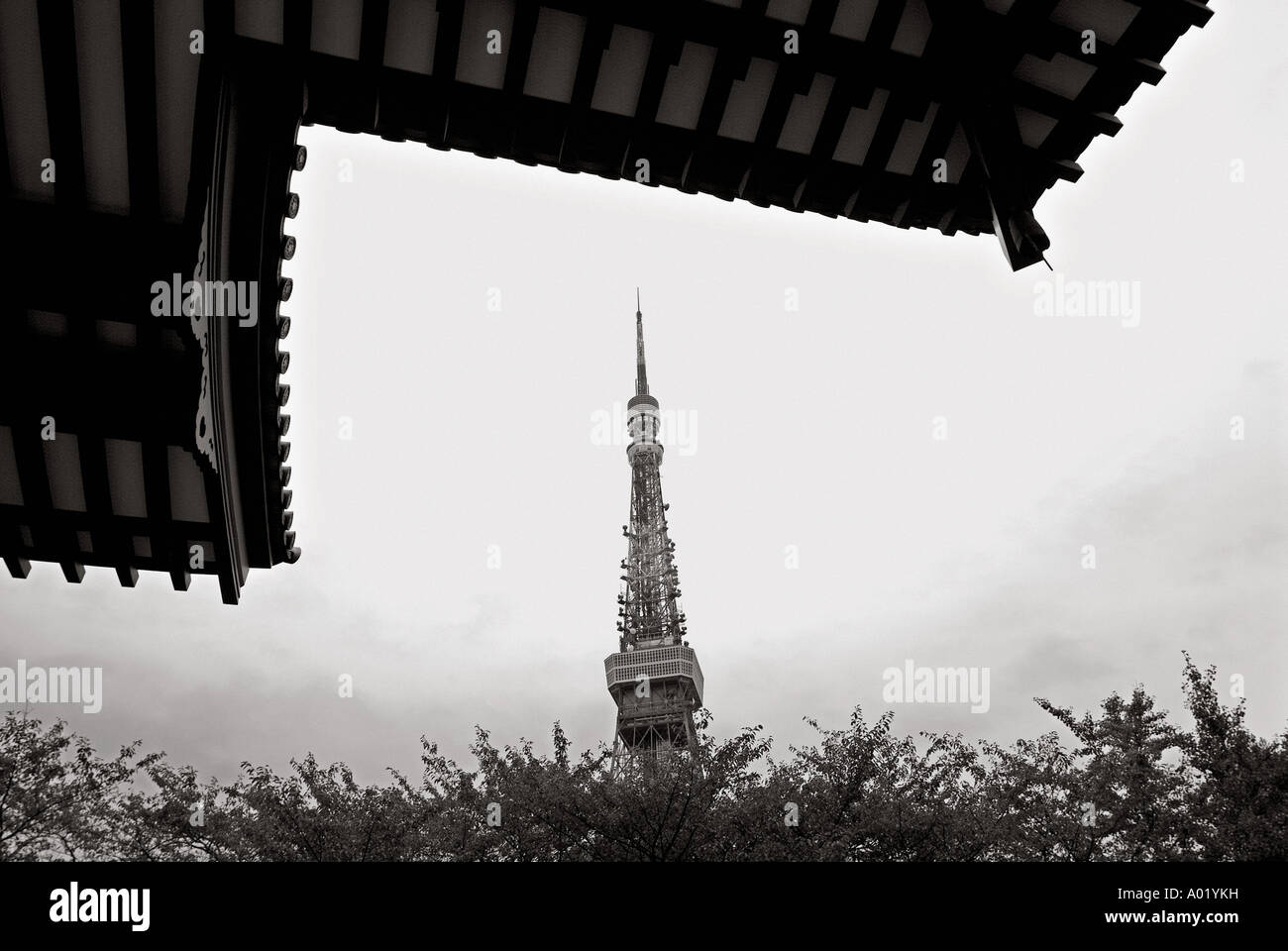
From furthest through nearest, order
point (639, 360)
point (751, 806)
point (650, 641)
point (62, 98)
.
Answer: point (639, 360)
point (650, 641)
point (751, 806)
point (62, 98)

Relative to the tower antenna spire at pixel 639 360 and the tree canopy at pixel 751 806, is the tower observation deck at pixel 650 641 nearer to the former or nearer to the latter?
the tower antenna spire at pixel 639 360

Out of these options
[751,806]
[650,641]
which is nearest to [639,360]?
[650,641]

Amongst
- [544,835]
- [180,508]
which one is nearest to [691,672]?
[544,835]

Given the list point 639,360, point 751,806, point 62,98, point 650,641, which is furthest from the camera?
point 639,360

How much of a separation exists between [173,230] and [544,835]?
20230 millimetres

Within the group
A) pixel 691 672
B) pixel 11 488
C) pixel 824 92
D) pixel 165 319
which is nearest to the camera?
pixel 824 92

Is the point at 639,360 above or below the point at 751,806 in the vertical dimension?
above

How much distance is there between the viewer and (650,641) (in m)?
69.2

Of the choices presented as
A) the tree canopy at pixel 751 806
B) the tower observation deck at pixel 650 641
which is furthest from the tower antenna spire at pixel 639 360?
the tree canopy at pixel 751 806

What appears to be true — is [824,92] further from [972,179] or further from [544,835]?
[544,835]

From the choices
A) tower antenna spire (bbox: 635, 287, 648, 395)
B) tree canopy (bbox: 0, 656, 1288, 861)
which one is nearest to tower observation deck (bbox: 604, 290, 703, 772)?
tower antenna spire (bbox: 635, 287, 648, 395)

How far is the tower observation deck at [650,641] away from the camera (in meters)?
63.2

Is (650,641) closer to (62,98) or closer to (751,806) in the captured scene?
(751,806)
